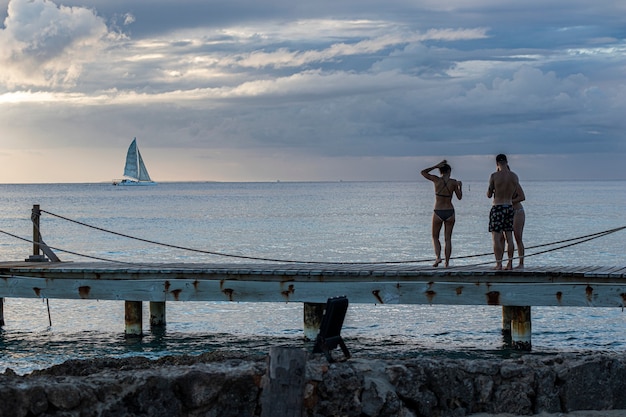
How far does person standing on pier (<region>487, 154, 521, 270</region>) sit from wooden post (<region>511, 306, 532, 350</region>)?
49.5 inches

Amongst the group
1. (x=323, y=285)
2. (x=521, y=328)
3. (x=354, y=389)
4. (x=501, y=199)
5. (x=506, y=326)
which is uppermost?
(x=501, y=199)

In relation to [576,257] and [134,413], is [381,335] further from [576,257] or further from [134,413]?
[576,257]

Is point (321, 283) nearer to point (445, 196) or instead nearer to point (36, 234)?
point (445, 196)

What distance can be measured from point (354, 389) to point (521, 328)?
885 cm

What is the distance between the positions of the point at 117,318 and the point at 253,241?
28054 millimetres

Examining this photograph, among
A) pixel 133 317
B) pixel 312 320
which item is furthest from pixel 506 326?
pixel 133 317

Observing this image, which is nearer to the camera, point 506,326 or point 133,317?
point 133,317

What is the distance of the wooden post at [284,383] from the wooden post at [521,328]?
29.9 feet

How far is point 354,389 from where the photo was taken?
7297mm

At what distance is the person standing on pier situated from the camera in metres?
14.2

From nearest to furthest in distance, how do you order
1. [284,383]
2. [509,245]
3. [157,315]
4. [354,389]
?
[284,383] → [354,389] → [509,245] → [157,315]

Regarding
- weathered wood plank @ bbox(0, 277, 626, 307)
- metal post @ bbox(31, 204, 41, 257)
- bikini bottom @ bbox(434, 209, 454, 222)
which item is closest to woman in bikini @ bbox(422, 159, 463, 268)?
bikini bottom @ bbox(434, 209, 454, 222)

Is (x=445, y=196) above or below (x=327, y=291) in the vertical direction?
above

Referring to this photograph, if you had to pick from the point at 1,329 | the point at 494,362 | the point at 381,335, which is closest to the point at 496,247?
the point at 381,335
